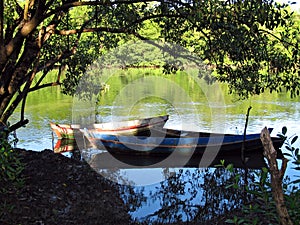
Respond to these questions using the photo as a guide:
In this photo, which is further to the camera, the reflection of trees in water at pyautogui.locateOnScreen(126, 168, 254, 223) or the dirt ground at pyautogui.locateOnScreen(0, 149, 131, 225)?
the reflection of trees in water at pyautogui.locateOnScreen(126, 168, 254, 223)

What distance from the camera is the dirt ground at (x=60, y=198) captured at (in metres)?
5.66

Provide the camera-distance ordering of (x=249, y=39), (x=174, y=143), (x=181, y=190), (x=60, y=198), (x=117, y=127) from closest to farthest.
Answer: (x=249, y=39)
(x=60, y=198)
(x=181, y=190)
(x=174, y=143)
(x=117, y=127)

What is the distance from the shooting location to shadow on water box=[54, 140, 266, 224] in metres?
7.69

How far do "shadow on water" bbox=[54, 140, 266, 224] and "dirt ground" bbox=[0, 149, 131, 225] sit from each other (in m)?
0.59

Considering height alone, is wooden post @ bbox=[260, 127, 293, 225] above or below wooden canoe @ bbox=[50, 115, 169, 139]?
above

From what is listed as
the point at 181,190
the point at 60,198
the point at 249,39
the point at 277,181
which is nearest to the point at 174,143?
the point at 181,190

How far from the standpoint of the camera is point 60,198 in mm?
6621

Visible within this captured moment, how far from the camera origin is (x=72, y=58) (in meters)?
9.16

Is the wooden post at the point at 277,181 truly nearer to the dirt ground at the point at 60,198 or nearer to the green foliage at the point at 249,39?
the green foliage at the point at 249,39

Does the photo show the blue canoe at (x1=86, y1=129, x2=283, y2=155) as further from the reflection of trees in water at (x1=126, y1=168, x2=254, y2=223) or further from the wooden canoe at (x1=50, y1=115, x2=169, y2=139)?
the reflection of trees in water at (x1=126, y1=168, x2=254, y2=223)

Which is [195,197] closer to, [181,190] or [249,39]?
[181,190]

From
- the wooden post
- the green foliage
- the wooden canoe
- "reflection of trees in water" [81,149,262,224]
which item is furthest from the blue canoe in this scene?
the wooden post

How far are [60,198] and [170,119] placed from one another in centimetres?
1403

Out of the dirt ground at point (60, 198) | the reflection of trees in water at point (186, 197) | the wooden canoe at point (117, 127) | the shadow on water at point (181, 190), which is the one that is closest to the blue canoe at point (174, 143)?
the shadow on water at point (181, 190)
